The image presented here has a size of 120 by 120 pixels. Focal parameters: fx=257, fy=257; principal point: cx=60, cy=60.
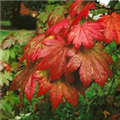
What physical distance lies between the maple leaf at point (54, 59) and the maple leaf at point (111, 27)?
0.72 ft

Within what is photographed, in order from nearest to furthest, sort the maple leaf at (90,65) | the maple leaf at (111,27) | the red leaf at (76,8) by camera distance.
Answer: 1. the maple leaf at (90,65)
2. the maple leaf at (111,27)
3. the red leaf at (76,8)

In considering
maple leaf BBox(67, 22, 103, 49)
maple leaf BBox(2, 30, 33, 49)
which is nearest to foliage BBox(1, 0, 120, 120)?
maple leaf BBox(67, 22, 103, 49)

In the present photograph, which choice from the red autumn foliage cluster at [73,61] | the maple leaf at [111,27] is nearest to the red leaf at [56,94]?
the red autumn foliage cluster at [73,61]

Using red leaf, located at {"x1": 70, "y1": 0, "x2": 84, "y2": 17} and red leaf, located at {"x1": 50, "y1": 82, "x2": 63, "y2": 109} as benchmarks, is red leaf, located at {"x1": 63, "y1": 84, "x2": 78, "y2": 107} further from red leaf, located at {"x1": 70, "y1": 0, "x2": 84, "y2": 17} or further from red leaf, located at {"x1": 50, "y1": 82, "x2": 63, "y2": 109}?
red leaf, located at {"x1": 70, "y1": 0, "x2": 84, "y2": 17}

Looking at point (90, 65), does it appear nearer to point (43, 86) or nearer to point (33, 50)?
point (43, 86)

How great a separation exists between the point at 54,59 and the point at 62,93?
161mm

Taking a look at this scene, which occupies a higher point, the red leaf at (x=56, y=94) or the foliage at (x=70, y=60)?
the foliage at (x=70, y=60)

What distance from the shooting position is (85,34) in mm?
1230

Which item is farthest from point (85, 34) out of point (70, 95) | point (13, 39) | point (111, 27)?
point (13, 39)

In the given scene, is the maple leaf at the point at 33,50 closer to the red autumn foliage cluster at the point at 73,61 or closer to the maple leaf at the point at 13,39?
the red autumn foliage cluster at the point at 73,61

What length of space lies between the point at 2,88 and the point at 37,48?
1.35m

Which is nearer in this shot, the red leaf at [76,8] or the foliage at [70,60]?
the foliage at [70,60]

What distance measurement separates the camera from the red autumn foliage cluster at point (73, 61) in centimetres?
117

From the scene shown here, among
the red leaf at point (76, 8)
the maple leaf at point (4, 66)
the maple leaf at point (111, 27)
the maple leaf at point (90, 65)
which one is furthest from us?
the maple leaf at point (4, 66)
